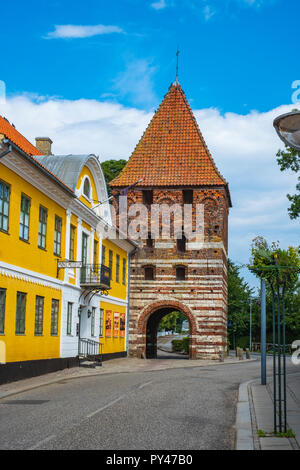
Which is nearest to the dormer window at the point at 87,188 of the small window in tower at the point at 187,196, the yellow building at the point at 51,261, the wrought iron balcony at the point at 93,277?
the yellow building at the point at 51,261

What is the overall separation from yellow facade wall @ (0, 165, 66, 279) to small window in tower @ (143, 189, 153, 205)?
49.7ft

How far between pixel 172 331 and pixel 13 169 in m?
101

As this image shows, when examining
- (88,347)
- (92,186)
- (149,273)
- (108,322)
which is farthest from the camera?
(149,273)

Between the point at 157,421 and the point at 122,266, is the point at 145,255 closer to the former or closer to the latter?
the point at 122,266

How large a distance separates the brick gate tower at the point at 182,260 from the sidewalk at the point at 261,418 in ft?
63.3

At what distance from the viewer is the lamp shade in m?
5.73

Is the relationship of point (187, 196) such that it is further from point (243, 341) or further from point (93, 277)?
point (243, 341)

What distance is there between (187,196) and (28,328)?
2061 cm

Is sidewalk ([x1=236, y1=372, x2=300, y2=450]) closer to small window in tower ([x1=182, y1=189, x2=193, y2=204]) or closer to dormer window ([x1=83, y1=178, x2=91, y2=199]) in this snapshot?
dormer window ([x1=83, y1=178, x2=91, y2=199])

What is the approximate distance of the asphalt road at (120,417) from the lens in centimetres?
886

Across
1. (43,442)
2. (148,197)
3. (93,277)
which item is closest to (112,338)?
(93,277)

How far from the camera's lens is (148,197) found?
40.5 meters

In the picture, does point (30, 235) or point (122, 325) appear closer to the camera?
point (30, 235)

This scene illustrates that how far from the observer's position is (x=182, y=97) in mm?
→ 43250
